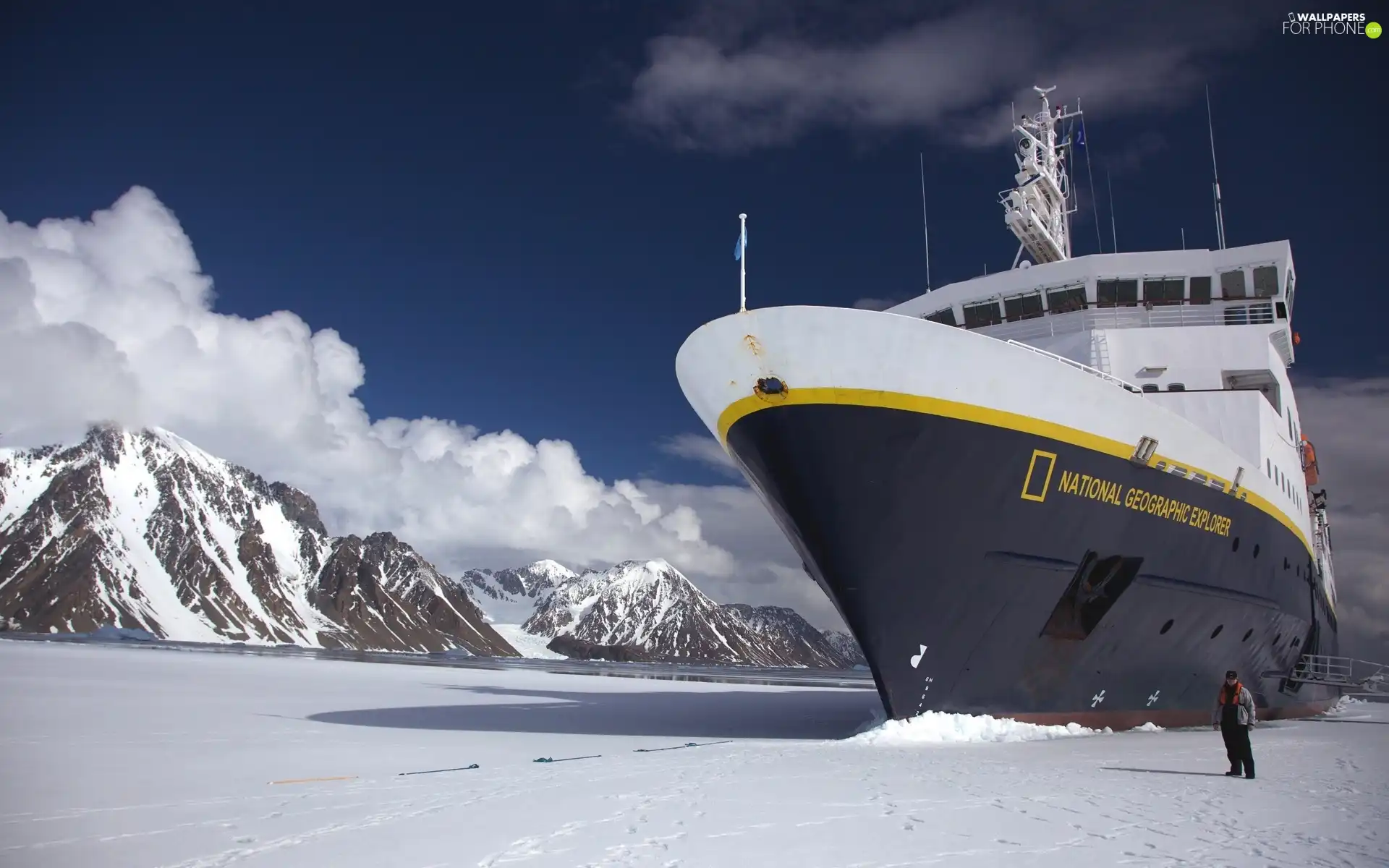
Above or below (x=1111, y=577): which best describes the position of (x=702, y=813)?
below

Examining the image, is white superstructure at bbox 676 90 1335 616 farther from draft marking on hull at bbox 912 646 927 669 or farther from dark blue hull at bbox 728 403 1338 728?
draft marking on hull at bbox 912 646 927 669

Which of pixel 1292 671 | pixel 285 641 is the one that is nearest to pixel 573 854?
pixel 1292 671

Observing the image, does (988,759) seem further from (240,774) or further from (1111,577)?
(240,774)

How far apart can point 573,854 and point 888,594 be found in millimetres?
7164

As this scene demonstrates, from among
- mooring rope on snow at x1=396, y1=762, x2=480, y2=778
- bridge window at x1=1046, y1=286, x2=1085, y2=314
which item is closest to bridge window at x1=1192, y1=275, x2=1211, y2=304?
bridge window at x1=1046, y1=286, x2=1085, y2=314

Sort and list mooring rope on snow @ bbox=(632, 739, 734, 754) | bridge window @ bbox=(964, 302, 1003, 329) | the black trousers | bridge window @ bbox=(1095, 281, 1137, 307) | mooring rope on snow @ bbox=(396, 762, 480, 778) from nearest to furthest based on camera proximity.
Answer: mooring rope on snow @ bbox=(396, 762, 480, 778), the black trousers, mooring rope on snow @ bbox=(632, 739, 734, 754), bridge window @ bbox=(1095, 281, 1137, 307), bridge window @ bbox=(964, 302, 1003, 329)

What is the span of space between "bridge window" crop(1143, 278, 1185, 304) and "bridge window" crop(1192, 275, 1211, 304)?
0.26 m

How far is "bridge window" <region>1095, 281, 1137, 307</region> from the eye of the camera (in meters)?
17.1

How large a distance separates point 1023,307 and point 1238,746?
1106cm

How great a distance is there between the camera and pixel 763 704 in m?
23.7

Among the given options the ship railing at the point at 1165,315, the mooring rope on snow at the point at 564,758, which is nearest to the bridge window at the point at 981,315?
the ship railing at the point at 1165,315

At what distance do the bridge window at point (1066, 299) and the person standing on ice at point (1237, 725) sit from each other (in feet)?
32.7

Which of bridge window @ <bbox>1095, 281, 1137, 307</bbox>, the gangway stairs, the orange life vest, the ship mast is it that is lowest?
the gangway stairs

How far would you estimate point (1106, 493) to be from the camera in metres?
11.9
